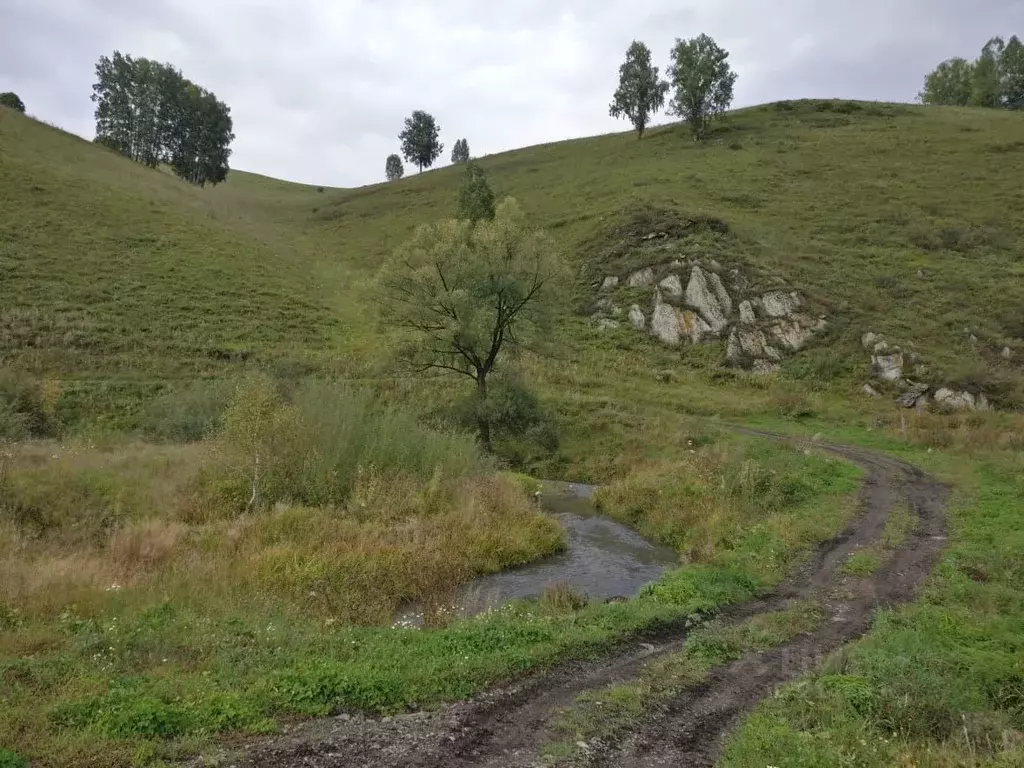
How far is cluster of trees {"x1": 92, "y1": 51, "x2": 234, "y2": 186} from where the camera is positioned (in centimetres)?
8125

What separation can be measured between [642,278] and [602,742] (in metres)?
43.4

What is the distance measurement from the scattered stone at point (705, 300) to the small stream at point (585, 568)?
24.7 metres

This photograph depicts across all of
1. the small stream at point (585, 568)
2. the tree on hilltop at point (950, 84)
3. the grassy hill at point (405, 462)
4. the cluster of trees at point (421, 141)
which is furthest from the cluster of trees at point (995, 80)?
the small stream at point (585, 568)

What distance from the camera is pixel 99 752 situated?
5520 millimetres

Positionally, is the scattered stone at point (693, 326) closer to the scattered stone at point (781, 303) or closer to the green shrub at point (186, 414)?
the scattered stone at point (781, 303)

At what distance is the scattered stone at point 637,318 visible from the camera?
144 ft

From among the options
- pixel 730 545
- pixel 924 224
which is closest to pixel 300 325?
pixel 730 545

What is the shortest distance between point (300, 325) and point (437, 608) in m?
34.1

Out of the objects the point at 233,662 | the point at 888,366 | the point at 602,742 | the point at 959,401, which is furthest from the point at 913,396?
the point at 233,662

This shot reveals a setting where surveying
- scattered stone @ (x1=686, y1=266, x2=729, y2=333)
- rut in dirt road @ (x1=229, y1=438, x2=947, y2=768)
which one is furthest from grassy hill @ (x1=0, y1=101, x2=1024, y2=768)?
scattered stone @ (x1=686, y1=266, x2=729, y2=333)

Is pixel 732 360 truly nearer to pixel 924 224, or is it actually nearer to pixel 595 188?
pixel 924 224

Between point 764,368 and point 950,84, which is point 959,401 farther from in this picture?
point 950,84

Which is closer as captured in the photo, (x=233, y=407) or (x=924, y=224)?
(x=233, y=407)

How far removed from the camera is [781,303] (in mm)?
40531
